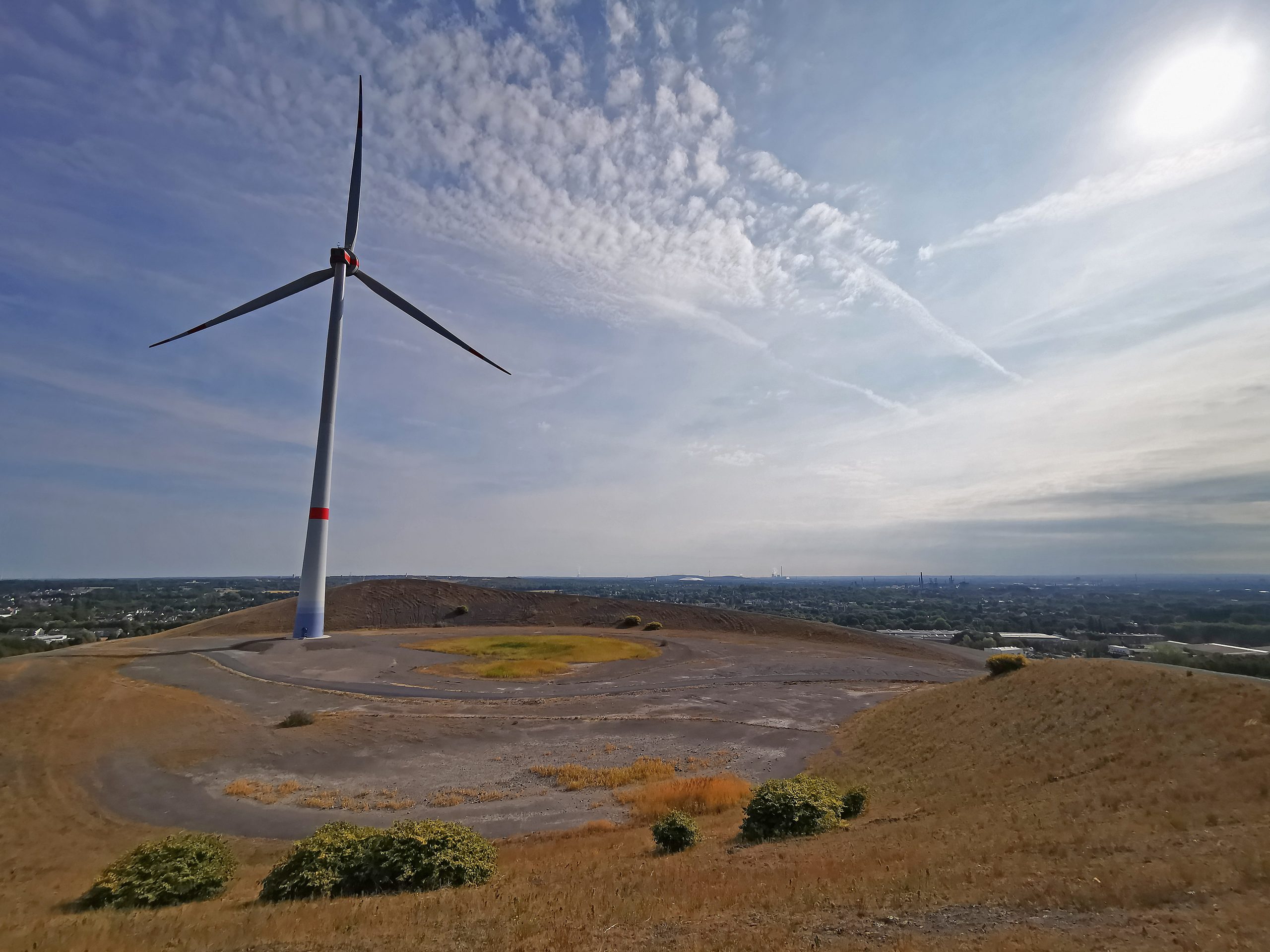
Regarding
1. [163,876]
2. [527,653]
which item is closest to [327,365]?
[527,653]

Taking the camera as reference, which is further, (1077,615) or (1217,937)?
(1077,615)

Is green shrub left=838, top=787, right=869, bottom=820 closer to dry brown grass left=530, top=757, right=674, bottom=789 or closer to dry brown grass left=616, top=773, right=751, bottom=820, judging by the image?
dry brown grass left=616, top=773, right=751, bottom=820

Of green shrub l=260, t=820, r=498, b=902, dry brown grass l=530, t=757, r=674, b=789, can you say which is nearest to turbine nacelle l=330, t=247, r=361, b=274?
dry brown grass l=530, t=757, r=674, b=789

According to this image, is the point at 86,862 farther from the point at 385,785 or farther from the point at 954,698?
the point at 954,698

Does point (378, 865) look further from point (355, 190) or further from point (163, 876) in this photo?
point (355, 190)

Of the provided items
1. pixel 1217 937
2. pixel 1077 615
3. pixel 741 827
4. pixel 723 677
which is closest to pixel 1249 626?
pixel 723 677
